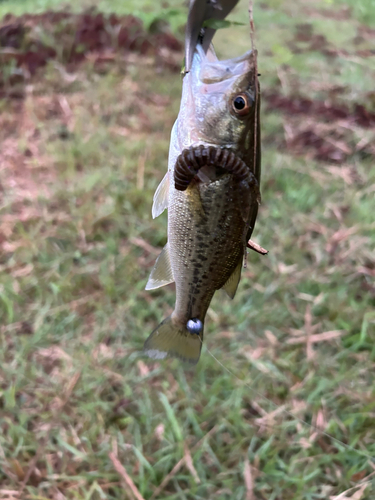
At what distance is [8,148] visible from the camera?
3.52 meters

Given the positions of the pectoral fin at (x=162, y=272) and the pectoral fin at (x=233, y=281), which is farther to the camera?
the pectoral fin at (x=162, y=272)

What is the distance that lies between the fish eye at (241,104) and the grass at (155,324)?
1597 mm

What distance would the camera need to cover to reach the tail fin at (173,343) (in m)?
1.17

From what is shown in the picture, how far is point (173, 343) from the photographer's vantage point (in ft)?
3.97

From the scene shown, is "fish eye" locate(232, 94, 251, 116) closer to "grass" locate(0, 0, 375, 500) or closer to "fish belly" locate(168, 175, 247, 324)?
"fish belly" locate(168, 175, 247, 324)

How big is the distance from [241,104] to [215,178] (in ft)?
0.63

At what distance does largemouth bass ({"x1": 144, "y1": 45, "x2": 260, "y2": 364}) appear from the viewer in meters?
0.89

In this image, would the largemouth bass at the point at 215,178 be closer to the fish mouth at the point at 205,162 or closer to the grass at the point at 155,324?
the fish mouth at the point at 205,162

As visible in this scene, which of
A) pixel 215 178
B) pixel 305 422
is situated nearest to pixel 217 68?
pixel 215 178

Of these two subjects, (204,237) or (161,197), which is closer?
(204,237)

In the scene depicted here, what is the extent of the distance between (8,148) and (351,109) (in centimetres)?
343

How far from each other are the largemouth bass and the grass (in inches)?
51.0

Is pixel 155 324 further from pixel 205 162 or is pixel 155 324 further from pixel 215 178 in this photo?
pixel 205 162

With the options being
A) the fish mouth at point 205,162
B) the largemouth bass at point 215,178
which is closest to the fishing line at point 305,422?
the largemouth bass at point 215,178
